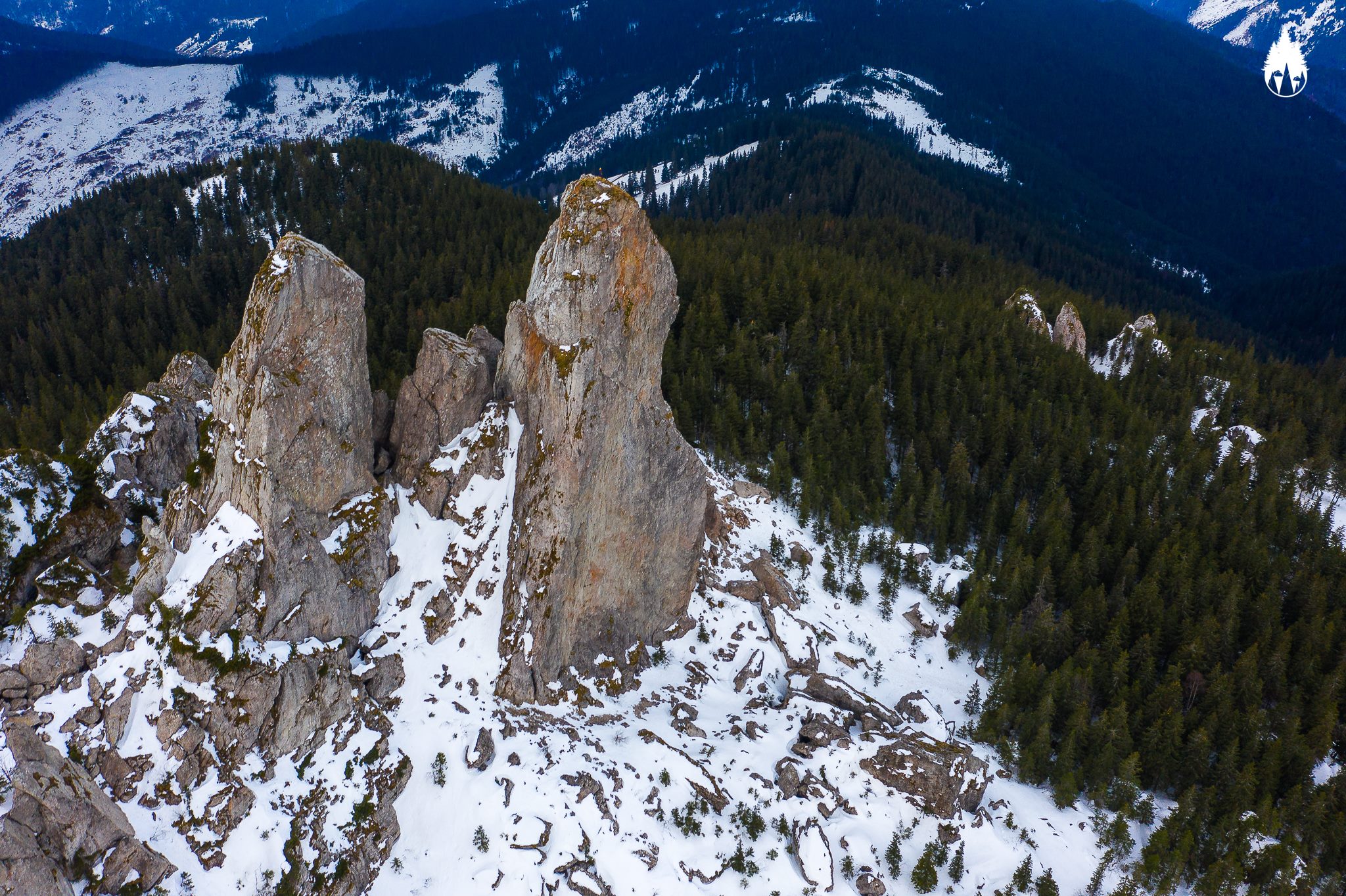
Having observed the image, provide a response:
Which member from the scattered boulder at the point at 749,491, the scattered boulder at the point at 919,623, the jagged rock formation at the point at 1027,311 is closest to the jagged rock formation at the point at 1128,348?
the jagged rock formation at the point at 1027,311

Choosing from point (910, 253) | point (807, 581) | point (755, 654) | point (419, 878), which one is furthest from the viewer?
point (910, 253)

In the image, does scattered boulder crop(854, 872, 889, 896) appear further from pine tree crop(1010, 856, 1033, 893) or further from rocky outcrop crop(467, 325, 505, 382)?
rocky outcrop crop(467, 325, 505, 382)

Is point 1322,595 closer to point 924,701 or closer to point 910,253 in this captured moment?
point 924,701

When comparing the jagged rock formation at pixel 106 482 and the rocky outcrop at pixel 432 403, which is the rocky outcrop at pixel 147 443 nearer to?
the jagged rock formation at pixel 106 482

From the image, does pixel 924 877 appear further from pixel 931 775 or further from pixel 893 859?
pixel 931 775

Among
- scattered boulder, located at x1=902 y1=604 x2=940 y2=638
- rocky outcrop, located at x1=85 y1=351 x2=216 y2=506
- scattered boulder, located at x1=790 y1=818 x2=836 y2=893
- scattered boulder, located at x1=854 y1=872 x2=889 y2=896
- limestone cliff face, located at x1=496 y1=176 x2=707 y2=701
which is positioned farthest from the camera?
scattered boulder, located at x1=902 y1=604 x2=940 y2=638

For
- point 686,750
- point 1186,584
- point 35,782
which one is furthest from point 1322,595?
point 35,782

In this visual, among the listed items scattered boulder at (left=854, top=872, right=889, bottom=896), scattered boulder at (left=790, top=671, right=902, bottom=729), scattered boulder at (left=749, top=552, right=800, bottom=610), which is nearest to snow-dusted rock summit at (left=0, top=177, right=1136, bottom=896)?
scattered boulder at (left=790, top=671, right=902, bottom=729)
